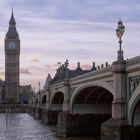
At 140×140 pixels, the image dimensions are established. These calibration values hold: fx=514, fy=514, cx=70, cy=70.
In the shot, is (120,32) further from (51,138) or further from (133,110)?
(51,138)

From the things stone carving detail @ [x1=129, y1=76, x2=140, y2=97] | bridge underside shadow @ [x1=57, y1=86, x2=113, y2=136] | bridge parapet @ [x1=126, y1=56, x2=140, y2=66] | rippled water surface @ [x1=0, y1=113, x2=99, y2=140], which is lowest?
rippled water surface @ [x1=0, y1=113, x2=99, y2=140]

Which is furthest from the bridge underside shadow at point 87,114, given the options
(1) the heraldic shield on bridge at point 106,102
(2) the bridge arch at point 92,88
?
(2) the bridge arch at point 92,88

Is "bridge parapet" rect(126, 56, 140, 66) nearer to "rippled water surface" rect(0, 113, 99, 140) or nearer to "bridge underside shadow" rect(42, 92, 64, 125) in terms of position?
"rippled water surface" rect(0, 113, 99, 140)

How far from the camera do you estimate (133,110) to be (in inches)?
1205

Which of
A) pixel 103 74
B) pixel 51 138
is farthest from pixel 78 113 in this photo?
pixel 103 74

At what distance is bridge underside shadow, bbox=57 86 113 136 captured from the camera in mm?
47969

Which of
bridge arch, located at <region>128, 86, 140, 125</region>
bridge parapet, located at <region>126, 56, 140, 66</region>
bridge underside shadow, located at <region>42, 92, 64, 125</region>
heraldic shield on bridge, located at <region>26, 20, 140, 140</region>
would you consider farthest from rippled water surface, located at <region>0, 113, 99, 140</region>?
bridge parapet, located at <region>126, 56, 140, 66</region>

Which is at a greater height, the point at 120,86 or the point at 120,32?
the point at 120,32

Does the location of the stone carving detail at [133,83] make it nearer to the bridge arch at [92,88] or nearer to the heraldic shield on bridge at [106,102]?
the heraldic shield on bridge at [106,102]

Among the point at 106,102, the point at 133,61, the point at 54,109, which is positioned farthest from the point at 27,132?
the point at 133,61

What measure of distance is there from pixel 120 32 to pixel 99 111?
2050cm

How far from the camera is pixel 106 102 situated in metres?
49.6

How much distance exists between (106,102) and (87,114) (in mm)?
2199

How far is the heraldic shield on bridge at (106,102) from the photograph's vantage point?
1190 inches
